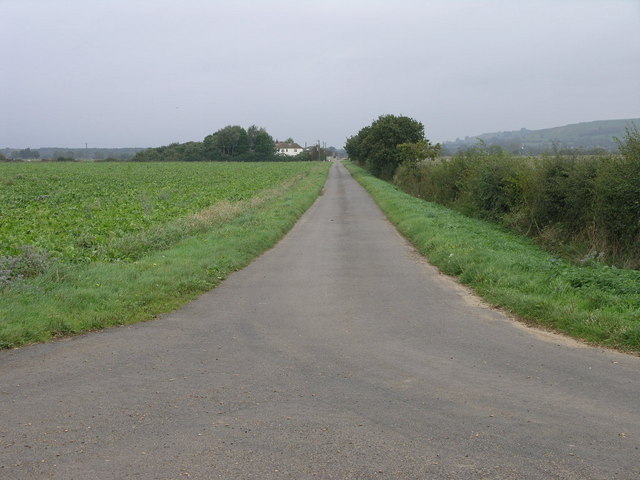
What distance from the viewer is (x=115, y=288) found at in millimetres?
9875

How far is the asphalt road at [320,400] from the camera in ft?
14.2

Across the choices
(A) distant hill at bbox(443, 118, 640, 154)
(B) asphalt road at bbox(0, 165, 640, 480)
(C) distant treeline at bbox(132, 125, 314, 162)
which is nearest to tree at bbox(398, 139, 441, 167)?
(A) distant hill at bbox(443, 118, 640, 154)

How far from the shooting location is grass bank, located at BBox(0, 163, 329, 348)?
791 cm

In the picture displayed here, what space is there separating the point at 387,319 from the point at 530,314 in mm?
2139

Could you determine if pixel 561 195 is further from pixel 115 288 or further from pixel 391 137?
pixel 391 137

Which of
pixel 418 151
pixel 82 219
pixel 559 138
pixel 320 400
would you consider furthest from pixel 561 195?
pixel 559 138

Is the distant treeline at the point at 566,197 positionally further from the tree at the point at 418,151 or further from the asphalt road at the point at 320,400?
the tree at the point at 418,151

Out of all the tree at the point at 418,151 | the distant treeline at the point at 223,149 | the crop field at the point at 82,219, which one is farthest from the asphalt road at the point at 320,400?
the distant treeline at the point at 223,149

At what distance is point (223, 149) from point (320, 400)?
150150 mm

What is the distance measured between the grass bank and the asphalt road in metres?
0.44

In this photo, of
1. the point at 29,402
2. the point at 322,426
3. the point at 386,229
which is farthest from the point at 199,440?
the point at 386,229

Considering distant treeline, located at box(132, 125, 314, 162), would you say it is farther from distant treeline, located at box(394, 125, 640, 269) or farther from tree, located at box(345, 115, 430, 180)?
distant treeline, located at box(394, 125, 640, 269)

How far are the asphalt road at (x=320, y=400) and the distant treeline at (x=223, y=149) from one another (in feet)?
464

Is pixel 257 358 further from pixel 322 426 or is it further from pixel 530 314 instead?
pixel 530 314
